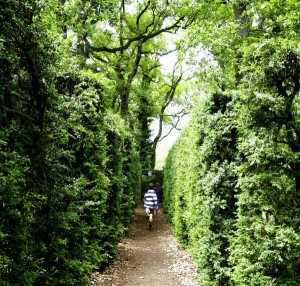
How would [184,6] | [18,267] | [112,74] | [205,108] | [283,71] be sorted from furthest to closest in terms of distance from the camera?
[112,74] → [184,6] → [205,108] → [283,71] → [18,267]

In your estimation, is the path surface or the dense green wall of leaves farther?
the path surface

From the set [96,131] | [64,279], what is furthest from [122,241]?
[64,279]

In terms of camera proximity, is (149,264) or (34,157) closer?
(34,157)

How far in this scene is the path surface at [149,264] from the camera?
8.70 m

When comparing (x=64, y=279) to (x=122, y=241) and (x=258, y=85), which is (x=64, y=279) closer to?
(x=258, y=85)

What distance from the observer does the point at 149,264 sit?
10820mm

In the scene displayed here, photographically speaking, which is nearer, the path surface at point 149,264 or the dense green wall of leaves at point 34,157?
the dense green wall of leaves at point 34,157

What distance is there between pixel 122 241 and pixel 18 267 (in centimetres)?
1052

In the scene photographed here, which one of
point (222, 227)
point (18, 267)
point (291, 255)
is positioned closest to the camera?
point (18, 267)

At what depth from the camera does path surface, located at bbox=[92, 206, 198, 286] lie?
870cm

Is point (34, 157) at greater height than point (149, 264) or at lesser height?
greater

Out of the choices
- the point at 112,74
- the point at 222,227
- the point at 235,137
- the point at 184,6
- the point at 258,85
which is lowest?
the point at 222,227

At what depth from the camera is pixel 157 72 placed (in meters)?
33.2

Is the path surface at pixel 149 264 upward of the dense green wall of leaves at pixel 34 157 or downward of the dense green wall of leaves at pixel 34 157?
downward
